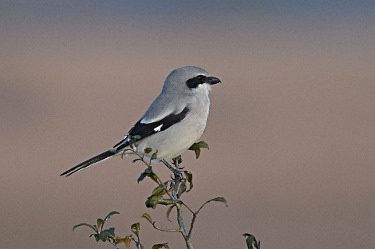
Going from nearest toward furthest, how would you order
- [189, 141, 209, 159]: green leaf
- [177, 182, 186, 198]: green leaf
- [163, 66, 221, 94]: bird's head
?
1. [177, 182, 186, 198]: green leaf
2. [189, 141, 209, 159]: green leaf
3. [163, 66, 221, 94]: bird's head

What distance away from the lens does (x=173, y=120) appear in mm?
4281

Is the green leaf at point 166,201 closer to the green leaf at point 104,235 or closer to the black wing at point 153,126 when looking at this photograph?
the green leaf at point 104,235

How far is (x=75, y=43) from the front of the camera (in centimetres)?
3005

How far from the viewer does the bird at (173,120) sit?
4168 mm

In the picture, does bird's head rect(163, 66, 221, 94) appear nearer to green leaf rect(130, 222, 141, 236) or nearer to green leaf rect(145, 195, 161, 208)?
green leaf rect(145, 195, 161, 208)

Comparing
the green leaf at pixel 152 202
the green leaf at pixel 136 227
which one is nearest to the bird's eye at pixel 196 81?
the green leaf at pixel 152 202

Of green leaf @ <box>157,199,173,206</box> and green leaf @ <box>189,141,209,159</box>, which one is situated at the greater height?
green leaf @ <box>189,141,209,159</box>

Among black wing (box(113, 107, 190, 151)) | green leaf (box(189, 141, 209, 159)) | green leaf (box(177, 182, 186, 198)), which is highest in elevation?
black wing (box(113, 107, 190, 151))

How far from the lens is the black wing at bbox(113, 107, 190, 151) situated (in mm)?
4129

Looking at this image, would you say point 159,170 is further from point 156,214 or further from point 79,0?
point 79,0

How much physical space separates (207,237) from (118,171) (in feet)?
11.8

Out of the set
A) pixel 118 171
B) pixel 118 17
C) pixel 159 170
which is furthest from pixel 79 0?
pixel 159 170

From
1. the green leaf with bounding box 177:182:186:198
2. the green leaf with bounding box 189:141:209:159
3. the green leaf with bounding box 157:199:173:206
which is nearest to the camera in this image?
the green leaf with bounding box 157:199:173:206

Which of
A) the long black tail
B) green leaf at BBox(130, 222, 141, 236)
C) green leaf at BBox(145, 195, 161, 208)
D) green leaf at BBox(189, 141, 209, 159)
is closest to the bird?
the long black tail
